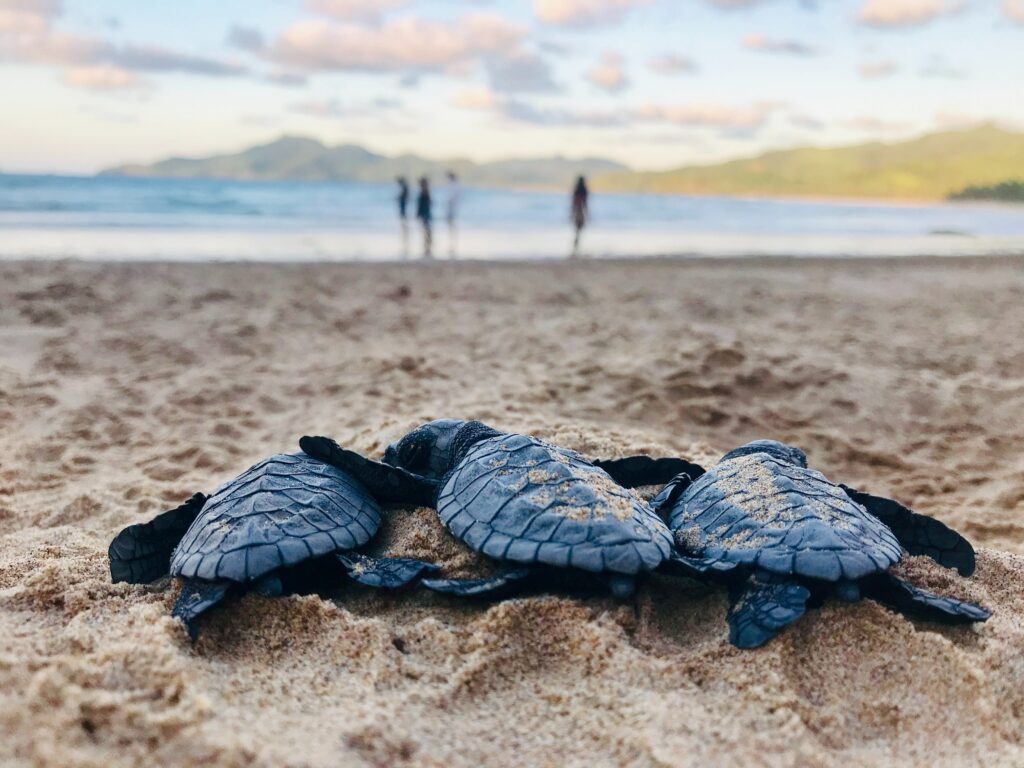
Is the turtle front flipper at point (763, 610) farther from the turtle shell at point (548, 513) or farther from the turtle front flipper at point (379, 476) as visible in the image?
the turtle front flipper at point (379, 476)

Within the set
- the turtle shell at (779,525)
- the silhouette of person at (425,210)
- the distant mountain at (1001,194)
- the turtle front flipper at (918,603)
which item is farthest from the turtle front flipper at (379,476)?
the distant mountain at (1001,194)

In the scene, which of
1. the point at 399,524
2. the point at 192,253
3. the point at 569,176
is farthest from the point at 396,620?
the point at 569,176

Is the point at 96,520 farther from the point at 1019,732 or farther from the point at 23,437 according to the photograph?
the point at 1019,732

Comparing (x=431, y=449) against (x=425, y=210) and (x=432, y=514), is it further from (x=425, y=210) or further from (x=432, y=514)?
(x=425, y=210)

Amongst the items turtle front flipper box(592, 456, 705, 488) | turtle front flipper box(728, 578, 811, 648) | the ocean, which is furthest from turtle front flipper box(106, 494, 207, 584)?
the ocean

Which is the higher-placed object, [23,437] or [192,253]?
[192,253]

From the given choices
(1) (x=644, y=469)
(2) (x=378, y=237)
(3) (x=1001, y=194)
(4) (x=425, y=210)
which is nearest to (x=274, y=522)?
(1) (x=644, y=469)
